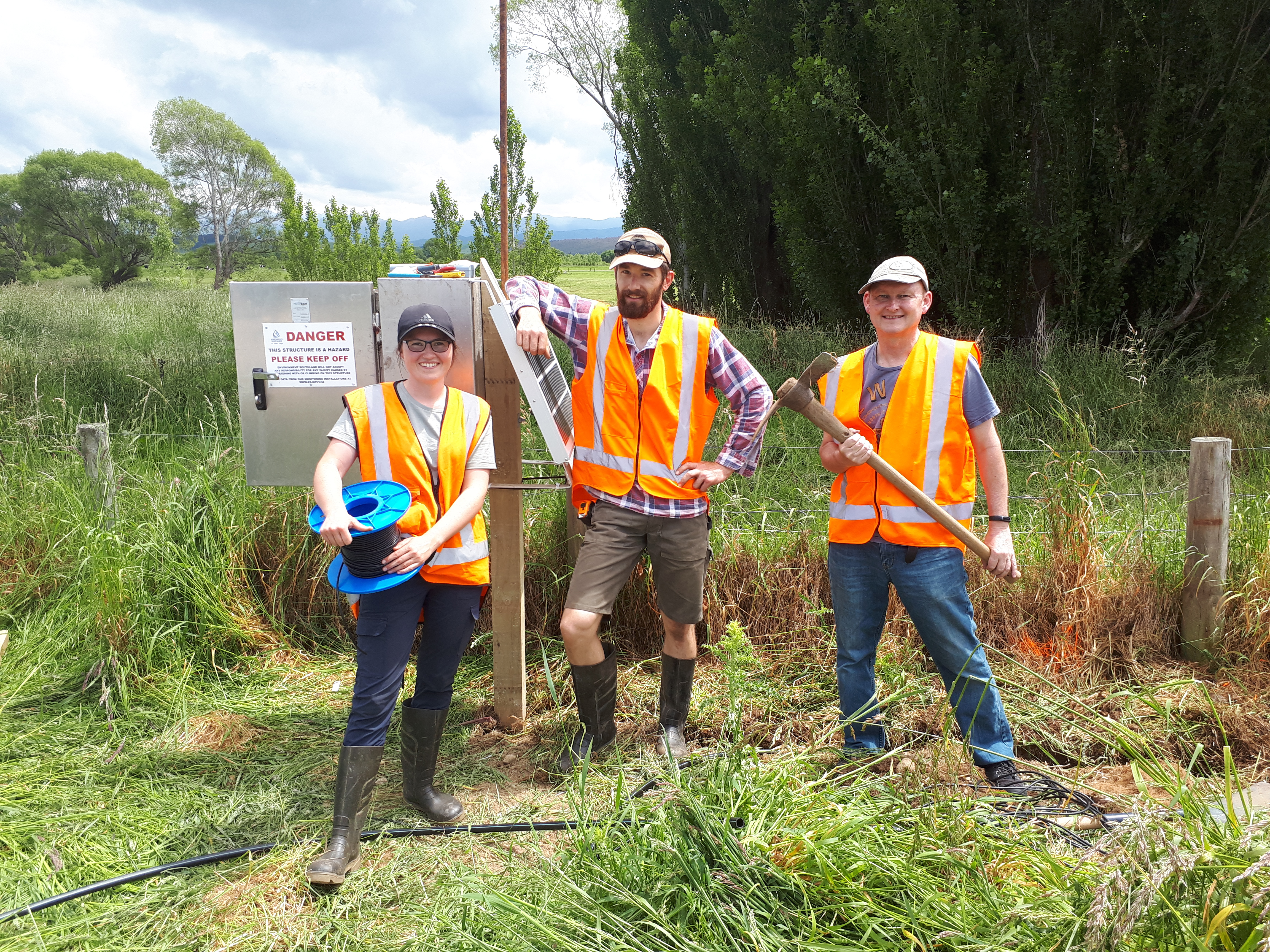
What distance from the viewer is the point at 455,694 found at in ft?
14.2

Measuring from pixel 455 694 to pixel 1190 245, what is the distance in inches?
354

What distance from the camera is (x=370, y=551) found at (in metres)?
2.90

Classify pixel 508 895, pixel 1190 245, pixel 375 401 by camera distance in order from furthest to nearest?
pixel 1190 245
pixel 375 401
pixel 508 895

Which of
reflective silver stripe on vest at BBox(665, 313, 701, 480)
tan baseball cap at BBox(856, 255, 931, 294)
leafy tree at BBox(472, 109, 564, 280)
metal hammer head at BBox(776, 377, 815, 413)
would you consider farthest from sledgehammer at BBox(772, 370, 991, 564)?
leafy tree at BBox(472, 109, 564, 280)

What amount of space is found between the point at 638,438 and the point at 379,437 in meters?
1.03

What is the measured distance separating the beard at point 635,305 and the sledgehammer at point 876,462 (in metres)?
0.67

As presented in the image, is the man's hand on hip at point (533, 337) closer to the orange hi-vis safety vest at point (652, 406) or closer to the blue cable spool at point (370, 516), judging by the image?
the orange hi-vis safety vest at point (652, 406)

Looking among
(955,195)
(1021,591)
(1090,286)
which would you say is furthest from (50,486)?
(1090,286)

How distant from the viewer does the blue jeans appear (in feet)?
10.6

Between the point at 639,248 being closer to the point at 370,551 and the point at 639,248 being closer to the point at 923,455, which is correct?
the point at 923,455

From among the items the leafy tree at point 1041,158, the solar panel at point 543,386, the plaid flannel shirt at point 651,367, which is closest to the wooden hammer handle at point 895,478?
the plaid flannel shirt at point 651,367

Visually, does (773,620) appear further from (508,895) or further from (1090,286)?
(1090,286)

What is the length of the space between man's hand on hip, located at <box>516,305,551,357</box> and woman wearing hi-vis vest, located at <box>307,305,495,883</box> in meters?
0.26

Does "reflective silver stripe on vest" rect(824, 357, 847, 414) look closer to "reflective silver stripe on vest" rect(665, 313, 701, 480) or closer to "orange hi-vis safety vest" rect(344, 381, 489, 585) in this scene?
"reflective silver stripe on vest" rect(665, 313, 701, 480)
